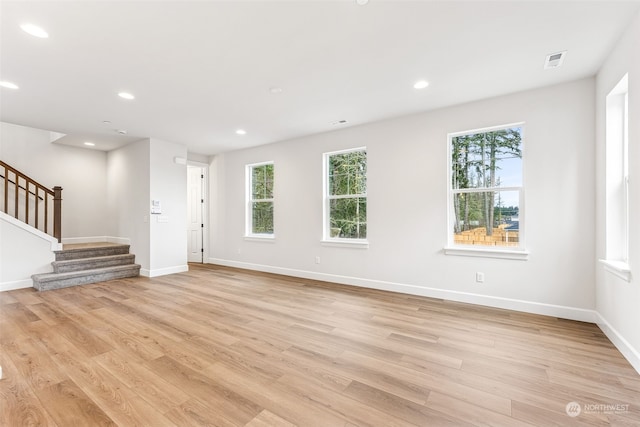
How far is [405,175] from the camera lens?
4.28m

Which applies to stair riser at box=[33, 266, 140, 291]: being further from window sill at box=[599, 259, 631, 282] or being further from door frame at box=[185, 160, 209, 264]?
window sill at box=[599, 259, 631, 282]

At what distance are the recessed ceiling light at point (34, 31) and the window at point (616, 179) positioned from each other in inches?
197

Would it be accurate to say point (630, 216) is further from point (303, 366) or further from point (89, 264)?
point (89, 264)

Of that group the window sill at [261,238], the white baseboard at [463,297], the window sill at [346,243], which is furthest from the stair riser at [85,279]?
the window sill at [346,243]

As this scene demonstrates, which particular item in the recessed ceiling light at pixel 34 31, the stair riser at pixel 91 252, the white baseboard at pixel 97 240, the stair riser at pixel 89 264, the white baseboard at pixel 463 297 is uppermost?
the recessed ceiling light at pixel 34 31

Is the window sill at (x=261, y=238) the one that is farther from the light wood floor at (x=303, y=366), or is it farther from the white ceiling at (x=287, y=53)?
the white ceiling at (x=287, y=53)

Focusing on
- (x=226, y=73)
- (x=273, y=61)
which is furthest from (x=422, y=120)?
(x=226, y=73)

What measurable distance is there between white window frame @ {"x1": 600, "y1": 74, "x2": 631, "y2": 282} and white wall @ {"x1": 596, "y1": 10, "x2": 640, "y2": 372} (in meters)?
0.09

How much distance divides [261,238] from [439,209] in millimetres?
3634

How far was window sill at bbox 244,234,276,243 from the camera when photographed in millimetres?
5914

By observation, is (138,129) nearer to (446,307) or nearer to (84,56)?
(84,56)

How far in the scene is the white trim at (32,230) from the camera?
455 cm

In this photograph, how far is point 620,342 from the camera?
97.0 inches

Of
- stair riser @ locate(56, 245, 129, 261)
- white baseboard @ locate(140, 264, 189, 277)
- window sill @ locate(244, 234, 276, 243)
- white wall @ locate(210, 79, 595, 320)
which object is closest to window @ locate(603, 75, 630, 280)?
white wall @ locate(210, 79, 595, 320)
